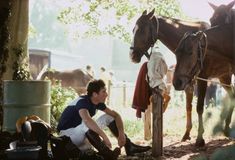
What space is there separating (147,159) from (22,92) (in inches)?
80.0

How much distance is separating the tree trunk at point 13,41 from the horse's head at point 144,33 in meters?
2.10

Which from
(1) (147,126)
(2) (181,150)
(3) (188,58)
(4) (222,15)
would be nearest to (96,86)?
(3) (188,58)

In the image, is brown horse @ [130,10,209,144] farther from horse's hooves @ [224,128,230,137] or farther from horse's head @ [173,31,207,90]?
horse's hooves @ [224,128,230,137]

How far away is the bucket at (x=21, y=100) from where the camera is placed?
252 inches

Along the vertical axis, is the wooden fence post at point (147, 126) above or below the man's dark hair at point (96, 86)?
below

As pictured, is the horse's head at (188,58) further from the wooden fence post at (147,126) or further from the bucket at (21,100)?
the wooden fence post at (147,126)

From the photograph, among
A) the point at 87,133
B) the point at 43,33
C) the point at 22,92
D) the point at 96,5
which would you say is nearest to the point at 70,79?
the point at 96,5

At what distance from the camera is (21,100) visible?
6.40 m

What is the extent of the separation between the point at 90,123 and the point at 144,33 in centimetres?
285

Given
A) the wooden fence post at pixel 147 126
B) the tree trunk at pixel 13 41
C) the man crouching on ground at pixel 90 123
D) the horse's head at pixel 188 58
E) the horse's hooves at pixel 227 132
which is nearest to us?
the horse's hooves at pixel 227 132

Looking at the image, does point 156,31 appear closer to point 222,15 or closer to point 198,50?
point 222,15

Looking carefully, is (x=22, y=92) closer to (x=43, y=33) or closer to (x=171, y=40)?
(x=171, y=40)

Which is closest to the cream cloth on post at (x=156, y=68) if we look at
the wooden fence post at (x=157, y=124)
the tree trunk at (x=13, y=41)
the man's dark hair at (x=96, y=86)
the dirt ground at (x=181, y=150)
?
the wooden fence post at (x=157, y=124)

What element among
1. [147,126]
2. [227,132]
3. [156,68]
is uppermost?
[156,68]
